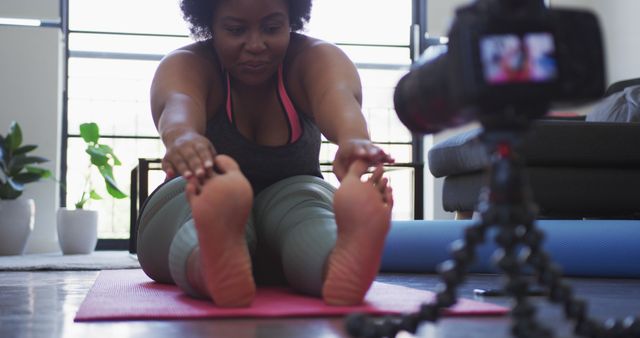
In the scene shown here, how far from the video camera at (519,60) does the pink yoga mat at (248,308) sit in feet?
1.61

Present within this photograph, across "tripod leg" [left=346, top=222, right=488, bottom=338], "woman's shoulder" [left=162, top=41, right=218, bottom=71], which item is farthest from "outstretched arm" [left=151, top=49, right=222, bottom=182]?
"tripod leg" [left=346, top=222, right=488, bottom=338]

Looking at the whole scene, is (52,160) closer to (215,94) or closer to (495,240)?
(215,94)

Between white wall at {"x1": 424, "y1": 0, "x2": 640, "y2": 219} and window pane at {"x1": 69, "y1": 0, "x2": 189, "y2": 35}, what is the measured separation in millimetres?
1517

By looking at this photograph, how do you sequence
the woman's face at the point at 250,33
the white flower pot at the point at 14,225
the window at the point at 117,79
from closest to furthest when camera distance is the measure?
the woman's face at the point at 250,33 → the white flower pot at the point at 14,225 → the window at the point at 117,79

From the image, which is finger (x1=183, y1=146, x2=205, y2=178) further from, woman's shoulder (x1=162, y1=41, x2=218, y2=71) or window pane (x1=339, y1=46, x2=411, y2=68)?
window pane (x1=339, y1=46, x2=411, y2=68)

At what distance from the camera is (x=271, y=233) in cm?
126

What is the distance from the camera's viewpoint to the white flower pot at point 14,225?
3.69m

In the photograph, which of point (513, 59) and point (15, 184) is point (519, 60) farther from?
point (15, 184)

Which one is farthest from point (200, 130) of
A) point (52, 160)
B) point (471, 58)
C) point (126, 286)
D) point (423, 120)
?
point (52, 160)

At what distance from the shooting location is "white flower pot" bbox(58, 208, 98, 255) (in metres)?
3.74

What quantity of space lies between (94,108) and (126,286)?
3.16m

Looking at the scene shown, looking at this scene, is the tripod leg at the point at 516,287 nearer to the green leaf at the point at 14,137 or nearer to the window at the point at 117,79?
the green leaf at the point at 14,137

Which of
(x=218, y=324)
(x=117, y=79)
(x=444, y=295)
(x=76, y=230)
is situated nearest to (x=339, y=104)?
(x=218, y=324)

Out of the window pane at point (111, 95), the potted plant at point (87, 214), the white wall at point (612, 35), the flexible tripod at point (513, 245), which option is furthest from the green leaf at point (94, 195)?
the flexible tripod at point (513, 245)
